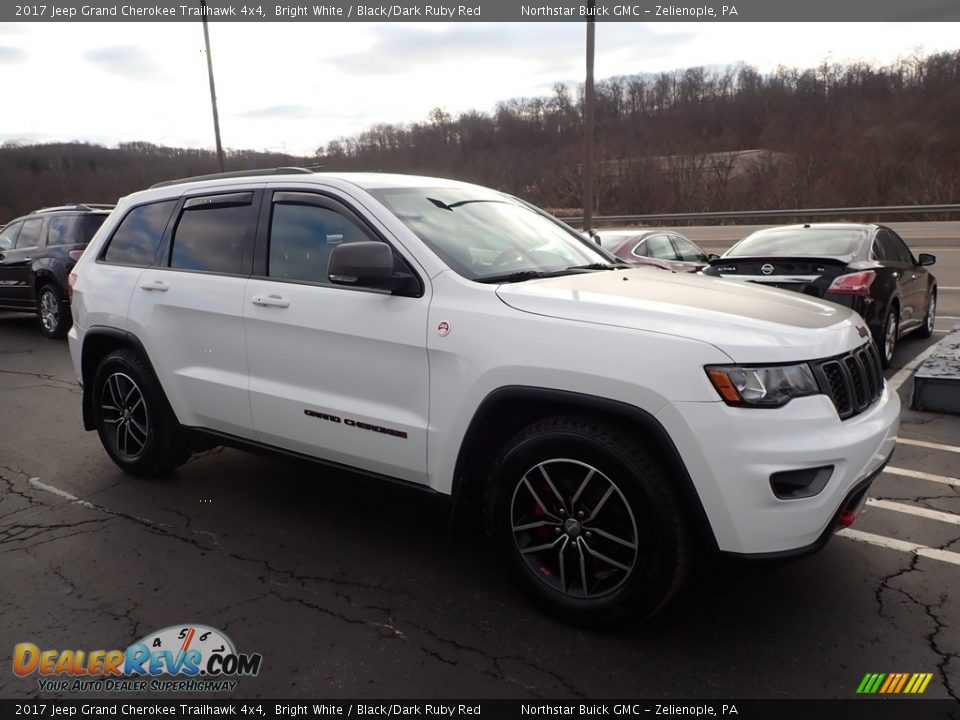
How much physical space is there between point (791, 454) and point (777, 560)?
15.2 inches

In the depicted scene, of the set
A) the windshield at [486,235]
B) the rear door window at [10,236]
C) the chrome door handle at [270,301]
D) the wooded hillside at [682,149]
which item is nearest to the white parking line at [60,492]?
the chrome door handle at [270,301]

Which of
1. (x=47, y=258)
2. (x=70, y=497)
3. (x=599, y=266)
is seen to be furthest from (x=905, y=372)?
(x=47, y=258)

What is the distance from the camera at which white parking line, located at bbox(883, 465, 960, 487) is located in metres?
4.35

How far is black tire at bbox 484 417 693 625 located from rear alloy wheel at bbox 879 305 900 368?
18.1ft

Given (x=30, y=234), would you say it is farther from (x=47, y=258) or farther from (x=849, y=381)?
(x=849, y=381)

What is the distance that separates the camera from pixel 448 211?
3.62 metres

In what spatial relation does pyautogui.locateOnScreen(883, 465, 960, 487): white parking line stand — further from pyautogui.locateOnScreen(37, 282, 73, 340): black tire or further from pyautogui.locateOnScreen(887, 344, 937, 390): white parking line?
pyautogui.locateOnScreen(37, 282, 73, 340): black tire

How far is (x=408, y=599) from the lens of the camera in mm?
3088

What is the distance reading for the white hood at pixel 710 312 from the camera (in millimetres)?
2518

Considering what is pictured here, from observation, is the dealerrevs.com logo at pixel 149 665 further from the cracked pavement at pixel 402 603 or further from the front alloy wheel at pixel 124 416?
the front alloy wheel at pixel 124 416

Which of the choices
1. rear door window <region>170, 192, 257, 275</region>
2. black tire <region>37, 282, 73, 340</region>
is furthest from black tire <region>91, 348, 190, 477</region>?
black tire <region>37, 282, 73, 340</region>

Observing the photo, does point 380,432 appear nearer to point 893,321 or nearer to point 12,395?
point 12,395

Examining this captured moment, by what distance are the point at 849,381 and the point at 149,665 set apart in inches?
116

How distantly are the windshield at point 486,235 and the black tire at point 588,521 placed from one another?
0.87 m
